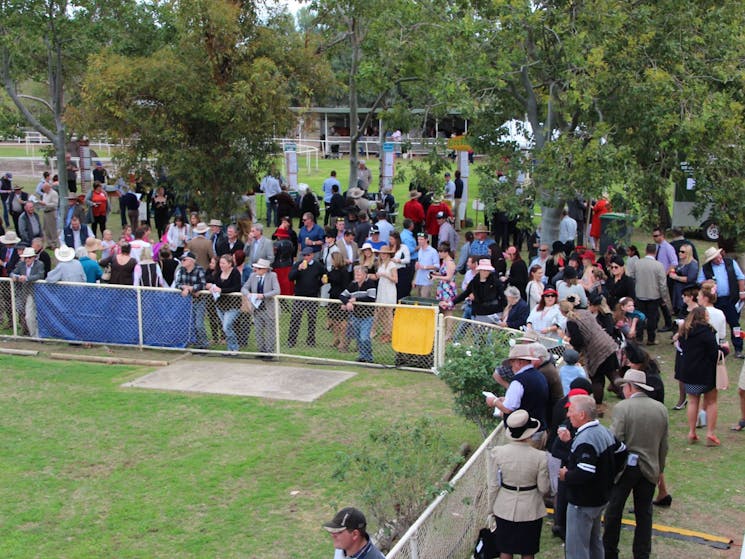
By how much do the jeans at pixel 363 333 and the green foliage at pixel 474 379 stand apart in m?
3.89

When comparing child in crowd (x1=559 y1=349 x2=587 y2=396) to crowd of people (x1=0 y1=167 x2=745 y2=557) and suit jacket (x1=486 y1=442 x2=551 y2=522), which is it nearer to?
crowd of people (x1=0 y1=167 x2=745 y2=557)

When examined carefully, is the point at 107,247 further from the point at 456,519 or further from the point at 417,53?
the point at 456,519

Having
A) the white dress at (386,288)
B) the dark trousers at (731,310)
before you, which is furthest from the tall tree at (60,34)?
the dark trousers at (731,310)

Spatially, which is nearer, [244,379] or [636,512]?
[636,512]

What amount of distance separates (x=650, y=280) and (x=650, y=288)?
134 mm

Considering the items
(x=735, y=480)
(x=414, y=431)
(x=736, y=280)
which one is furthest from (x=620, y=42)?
(x=414, y=431)

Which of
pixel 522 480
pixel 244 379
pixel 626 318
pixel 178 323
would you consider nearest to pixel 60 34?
pixel 178 323

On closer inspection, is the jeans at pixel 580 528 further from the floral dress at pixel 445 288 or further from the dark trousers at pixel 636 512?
the floral dress at pixel 445 288

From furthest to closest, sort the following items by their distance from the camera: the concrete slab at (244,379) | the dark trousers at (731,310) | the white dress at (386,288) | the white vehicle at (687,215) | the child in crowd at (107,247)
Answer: the white vehicle at (687,215) → the child in crowd at (107,247) → the white dress at (386,288) → the dark trousers at (731,310) → the concrete slab at (244,379)

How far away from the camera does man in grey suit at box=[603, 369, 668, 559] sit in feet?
24.5

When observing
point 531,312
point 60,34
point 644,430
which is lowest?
point 644,430

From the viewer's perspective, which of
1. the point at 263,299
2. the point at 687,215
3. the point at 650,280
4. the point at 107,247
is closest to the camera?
the point at 263,299

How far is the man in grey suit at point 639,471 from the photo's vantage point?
7.45 meters

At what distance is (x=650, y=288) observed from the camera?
569 inches
